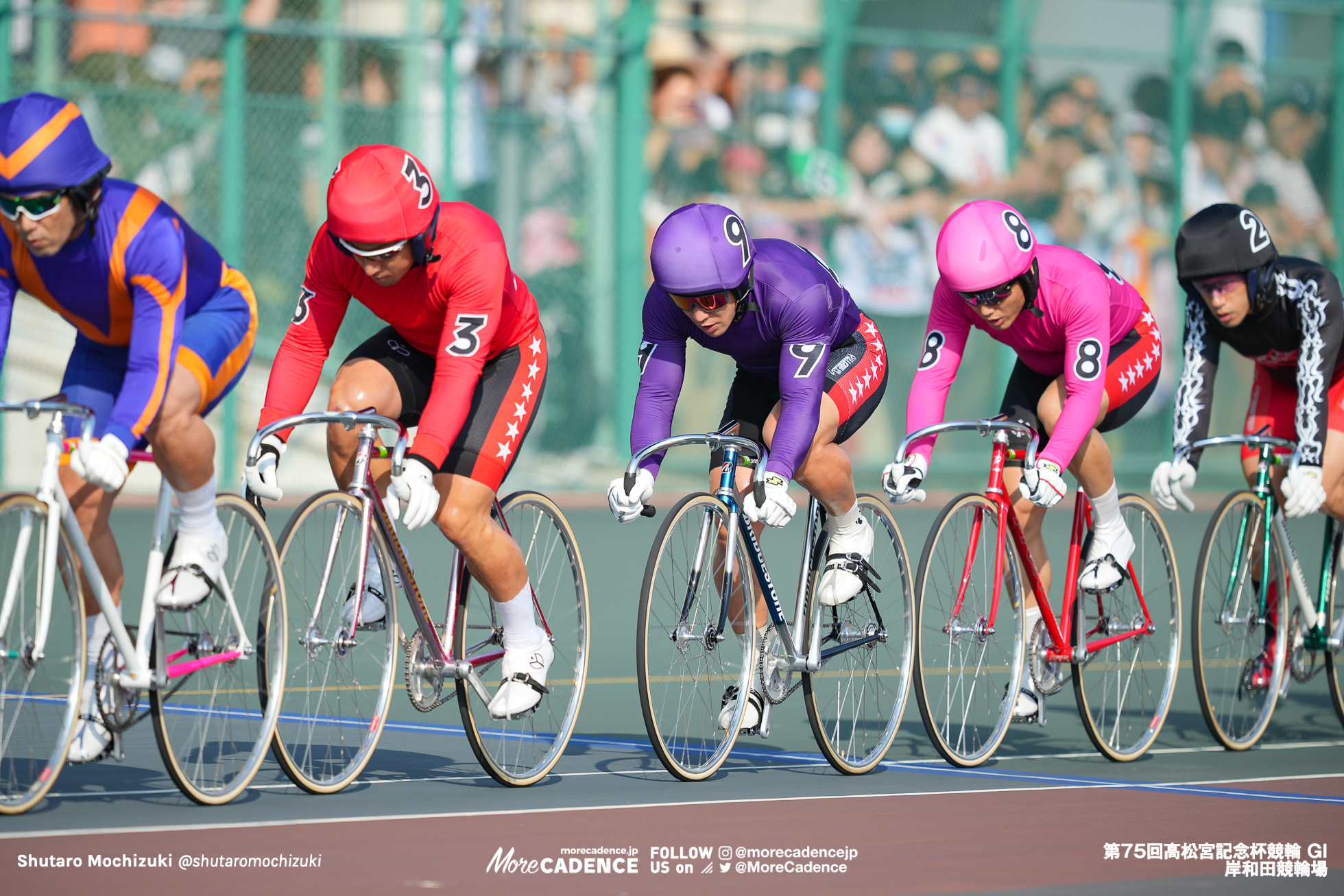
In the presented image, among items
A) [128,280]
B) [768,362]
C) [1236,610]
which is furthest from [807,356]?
[1236,610]

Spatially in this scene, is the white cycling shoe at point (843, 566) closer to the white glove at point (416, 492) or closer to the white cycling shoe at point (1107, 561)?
the white cycling shoe at point (1107, 561)

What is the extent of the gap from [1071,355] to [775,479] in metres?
1.35

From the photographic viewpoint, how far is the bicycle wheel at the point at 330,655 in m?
5.56

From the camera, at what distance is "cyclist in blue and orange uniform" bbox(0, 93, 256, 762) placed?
5125mm

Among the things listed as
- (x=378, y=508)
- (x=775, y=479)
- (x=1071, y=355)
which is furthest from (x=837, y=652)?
(x=378, y=508)

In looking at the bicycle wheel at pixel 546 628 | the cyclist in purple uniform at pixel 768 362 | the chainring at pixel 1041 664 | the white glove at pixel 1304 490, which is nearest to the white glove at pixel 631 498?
the cyclist in purple uniform at pixel 768 362

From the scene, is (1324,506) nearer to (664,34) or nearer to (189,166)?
(189,166)

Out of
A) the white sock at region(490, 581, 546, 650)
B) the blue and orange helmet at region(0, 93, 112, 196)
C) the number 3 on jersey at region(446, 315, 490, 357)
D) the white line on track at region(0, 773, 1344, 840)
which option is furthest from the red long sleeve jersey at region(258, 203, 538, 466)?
the white line on track at region(0, 773, 1344, 840)

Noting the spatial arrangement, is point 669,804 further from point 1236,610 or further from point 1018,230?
point 1236,610

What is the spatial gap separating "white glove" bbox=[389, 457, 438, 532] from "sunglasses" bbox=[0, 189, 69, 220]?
48.6 inches

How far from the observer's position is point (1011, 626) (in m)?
6.83

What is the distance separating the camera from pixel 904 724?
25.5ft

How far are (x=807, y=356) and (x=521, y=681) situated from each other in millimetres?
Result: 1438

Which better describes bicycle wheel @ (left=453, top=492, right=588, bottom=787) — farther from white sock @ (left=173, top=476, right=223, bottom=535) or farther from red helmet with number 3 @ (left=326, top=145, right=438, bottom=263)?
red helmet with number 3 @ (left=326, top=145, right=438, bottom=263)
